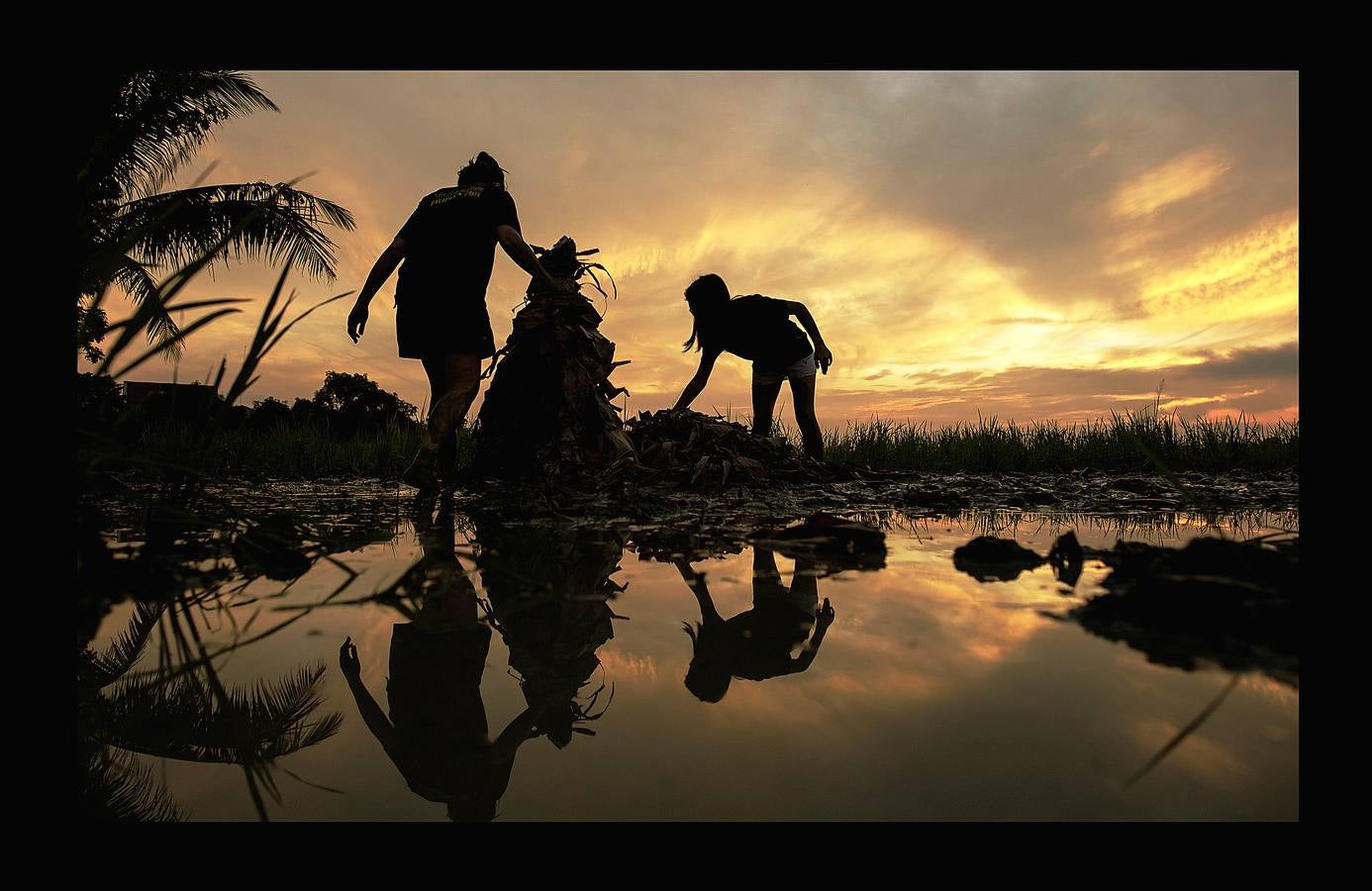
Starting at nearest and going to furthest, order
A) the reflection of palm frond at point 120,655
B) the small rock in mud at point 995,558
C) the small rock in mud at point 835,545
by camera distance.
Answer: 1. the reflection of palm frond at point 120,655
2. the small rock in mud at point 995,558
3. the small rock in mud at point 835,545

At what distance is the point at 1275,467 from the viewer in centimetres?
689

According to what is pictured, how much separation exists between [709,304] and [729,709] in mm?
6076

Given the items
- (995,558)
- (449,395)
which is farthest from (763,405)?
(995,558)

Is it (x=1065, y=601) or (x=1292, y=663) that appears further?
(x=1065, y=601)

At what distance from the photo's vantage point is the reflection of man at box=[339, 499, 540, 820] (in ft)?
2.54

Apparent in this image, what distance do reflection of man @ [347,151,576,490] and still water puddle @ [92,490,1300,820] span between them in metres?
3.18

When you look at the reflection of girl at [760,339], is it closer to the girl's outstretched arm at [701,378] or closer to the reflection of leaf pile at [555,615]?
the girl's outstretched arm at [701,378]

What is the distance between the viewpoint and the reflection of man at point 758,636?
1080mm

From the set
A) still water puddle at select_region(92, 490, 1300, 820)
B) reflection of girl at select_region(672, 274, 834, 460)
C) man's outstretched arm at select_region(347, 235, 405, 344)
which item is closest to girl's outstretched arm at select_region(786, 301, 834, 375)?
reflection of girl at select_region(672, 274, 834, 460)

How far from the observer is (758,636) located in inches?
50.2

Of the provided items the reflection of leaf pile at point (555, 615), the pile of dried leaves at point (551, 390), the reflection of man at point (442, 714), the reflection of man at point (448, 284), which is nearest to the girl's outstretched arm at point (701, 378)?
the pile of dried leaves at point (551, 390)
